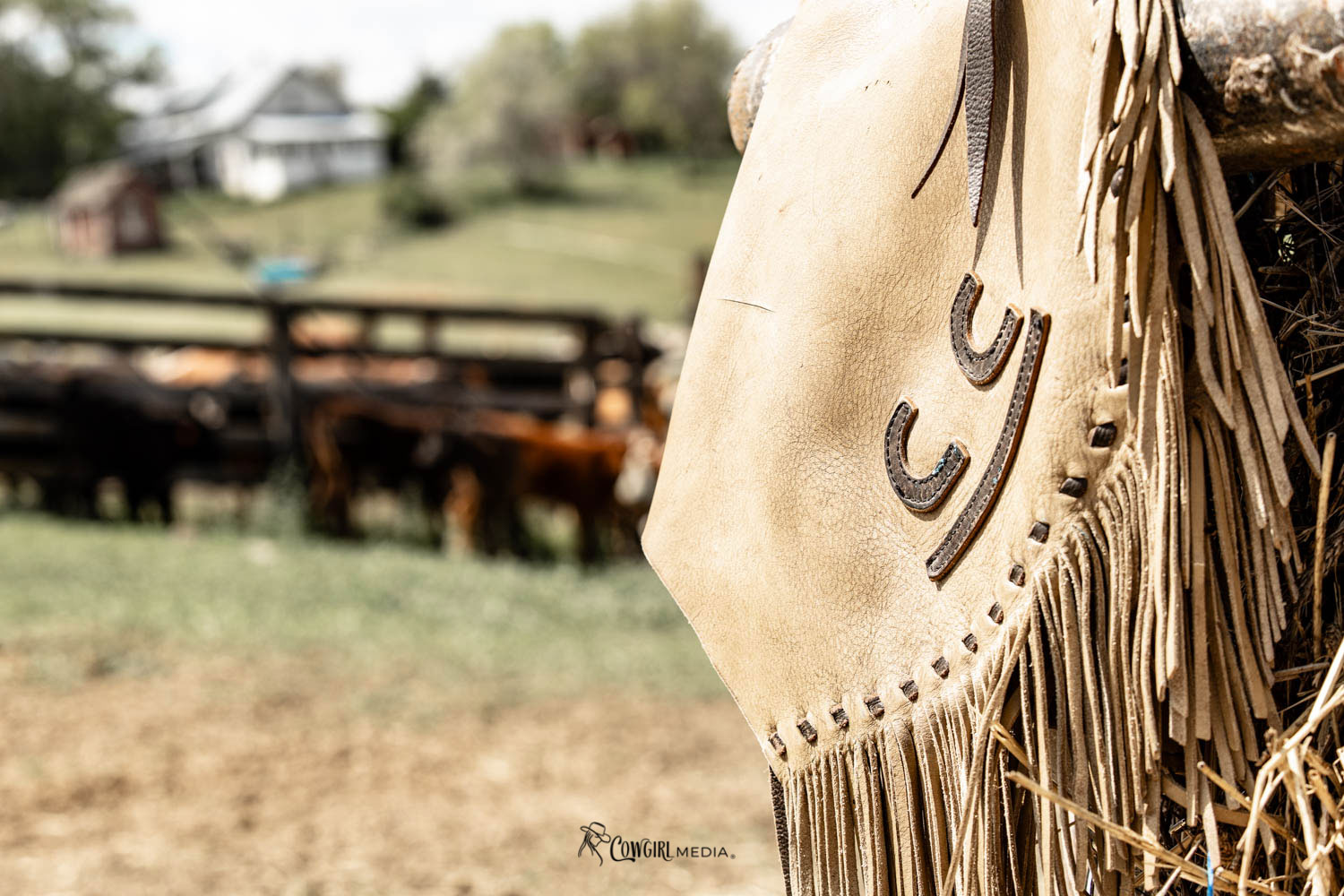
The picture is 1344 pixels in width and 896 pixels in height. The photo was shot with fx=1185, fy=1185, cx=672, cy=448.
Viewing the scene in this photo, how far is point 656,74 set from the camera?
5819 cm

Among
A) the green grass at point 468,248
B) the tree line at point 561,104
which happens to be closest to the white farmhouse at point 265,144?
the tree line at point 561,104

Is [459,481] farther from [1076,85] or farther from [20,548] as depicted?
[1076,85]

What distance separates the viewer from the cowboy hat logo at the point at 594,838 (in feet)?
11.8

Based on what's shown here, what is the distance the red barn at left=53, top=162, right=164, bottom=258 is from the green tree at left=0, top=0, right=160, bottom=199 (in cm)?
1557

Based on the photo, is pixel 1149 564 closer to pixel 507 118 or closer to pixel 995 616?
pixel 995 616

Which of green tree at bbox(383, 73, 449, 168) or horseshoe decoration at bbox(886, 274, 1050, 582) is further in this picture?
green tree at bbox(383, 73, 449, 168)

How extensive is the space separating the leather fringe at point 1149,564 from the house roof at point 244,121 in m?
58.8

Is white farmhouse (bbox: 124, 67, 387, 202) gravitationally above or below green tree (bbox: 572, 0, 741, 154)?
below

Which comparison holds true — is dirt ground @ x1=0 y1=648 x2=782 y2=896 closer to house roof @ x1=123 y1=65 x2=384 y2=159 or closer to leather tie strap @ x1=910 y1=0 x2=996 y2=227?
leather tie strap @ x1=910 y1=0 x2=996 y2=227

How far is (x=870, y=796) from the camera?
111cm

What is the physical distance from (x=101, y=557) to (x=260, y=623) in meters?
1.71

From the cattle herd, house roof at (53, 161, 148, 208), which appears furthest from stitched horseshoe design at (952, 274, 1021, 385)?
house roof at (53, 161, 148, 208)

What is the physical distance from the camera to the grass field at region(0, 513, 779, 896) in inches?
137

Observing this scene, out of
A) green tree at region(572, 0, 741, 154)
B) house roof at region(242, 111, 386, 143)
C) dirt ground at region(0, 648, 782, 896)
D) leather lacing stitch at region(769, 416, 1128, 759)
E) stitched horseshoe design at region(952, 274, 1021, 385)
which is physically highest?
green tree at region(572, 0, 741, 154)
